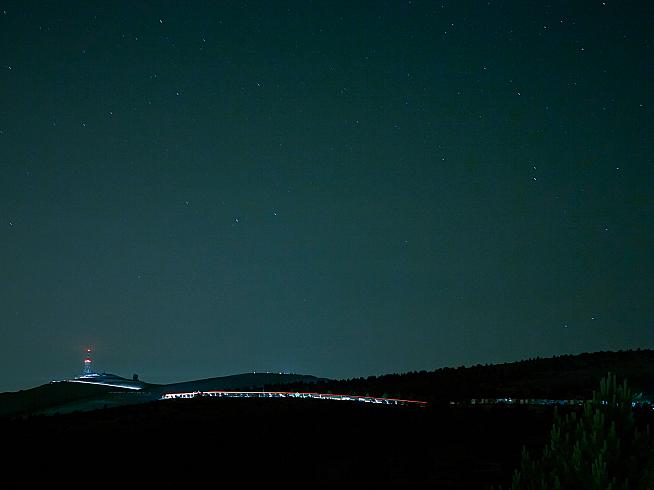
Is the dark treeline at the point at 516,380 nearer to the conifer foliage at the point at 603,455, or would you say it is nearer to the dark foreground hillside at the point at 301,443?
the dark foreground hillside at the point at 301,443

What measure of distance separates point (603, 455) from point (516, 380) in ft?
67.4

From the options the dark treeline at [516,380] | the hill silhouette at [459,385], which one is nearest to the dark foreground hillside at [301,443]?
the hill silhouette at [459,385]

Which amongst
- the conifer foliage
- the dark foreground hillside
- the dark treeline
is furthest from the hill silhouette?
the conifer foliage

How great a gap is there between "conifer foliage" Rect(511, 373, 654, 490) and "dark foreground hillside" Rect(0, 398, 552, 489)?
16.7ft

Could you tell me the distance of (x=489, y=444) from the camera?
46.5ft

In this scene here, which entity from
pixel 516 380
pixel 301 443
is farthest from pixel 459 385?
pixel 301 443

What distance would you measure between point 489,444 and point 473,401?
6.50 m

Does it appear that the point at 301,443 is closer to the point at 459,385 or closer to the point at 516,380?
the point at 459,385

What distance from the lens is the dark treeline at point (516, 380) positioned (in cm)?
2259

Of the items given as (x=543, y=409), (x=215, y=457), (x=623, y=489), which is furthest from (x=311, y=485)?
(x=543, y=409)

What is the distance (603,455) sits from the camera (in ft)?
20.2

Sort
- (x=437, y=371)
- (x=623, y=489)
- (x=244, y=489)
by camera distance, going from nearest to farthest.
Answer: (x=623, y=489)
(x=244, y=489)
(x=437, y=371)

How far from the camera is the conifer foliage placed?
6043 mm

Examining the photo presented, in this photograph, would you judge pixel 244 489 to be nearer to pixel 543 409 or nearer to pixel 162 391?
pixel 543 409
